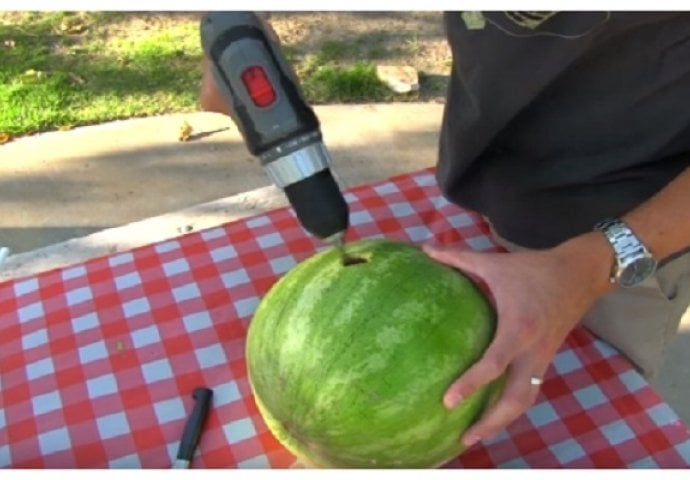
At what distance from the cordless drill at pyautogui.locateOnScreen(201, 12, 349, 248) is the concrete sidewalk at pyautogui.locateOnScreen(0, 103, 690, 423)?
1.48 meters

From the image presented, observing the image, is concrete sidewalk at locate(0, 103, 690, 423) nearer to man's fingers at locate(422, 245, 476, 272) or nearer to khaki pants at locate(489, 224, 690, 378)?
khaki pants at locate(489, 224, 690, 378)

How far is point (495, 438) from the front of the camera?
150 centimetres

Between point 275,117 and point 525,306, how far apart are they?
1.31 feet

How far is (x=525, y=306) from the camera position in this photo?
1.33 meters

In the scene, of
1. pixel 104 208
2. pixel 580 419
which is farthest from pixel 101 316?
pixel 104 208

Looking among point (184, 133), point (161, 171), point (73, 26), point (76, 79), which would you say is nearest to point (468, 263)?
point (161, 171)

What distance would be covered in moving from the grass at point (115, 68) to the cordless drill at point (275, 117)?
2167 mm

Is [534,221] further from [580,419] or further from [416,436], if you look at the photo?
[416,436]

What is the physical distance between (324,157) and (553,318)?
0.36 m

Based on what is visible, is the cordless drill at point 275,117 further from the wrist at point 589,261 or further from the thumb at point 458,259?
the wrist at point 589,261

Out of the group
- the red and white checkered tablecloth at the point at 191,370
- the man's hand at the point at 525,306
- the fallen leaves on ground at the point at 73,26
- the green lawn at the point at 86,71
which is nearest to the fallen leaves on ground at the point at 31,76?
the green lawn at the point at 86,71

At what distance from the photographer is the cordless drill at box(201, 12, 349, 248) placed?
4.49 feet

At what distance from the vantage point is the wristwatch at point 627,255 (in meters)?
1.43

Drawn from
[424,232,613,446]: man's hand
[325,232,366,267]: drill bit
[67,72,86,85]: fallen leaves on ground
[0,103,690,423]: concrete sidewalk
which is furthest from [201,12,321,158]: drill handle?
[67,72,86,85]: fallen leaves on ground
